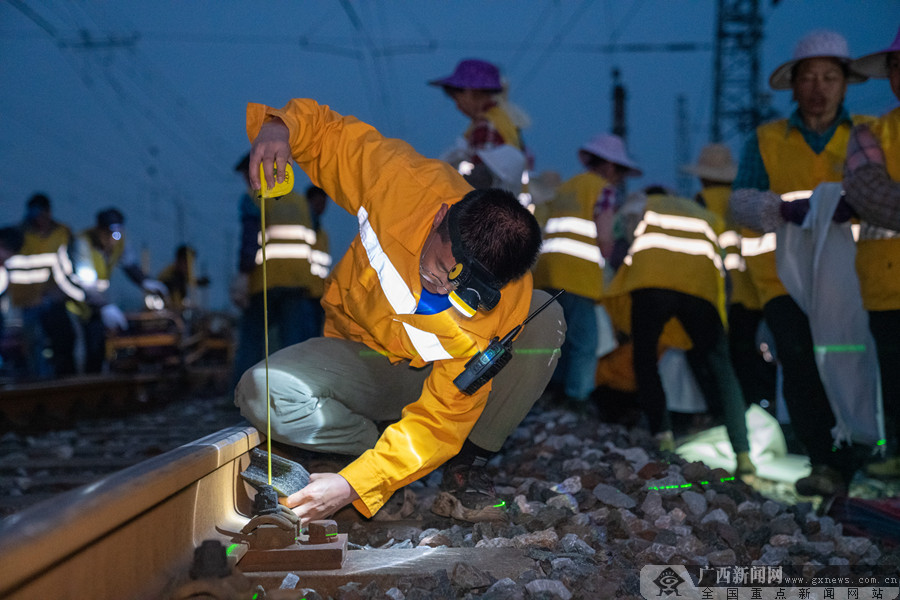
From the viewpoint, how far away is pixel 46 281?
8.30 metres

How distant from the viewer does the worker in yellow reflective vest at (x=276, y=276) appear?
6.12 m

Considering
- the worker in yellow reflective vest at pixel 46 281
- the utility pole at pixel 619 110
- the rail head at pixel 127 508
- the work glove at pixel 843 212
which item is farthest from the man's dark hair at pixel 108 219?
the utility pole at pixel 619 110

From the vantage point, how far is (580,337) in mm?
5594

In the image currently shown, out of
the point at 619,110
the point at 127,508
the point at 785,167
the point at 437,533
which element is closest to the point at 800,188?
the point at 785,167

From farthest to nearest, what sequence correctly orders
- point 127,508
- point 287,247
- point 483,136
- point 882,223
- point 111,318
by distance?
point 111,318 → point 287,247 → point 483,136 → point 882,223 → point 127,508

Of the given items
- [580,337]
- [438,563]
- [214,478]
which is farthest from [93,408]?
[438,563]

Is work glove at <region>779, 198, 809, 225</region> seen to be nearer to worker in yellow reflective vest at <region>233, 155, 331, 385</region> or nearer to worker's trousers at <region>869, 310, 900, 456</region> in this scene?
worker's trousers at <region>869, 310, 900, 456</region>

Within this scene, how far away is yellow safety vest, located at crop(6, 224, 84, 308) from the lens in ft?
27.1

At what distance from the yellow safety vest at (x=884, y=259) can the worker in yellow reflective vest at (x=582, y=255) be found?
2.08m

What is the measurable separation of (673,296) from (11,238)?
705cm

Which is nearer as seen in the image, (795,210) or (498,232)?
(498,232)

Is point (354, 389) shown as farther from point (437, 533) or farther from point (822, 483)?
point (822, 483)

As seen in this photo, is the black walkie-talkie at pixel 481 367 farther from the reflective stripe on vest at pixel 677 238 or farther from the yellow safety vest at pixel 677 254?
the reflective stripe on vest at pixel 677 238

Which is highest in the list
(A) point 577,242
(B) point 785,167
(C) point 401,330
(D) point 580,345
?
(B) point 785,167
